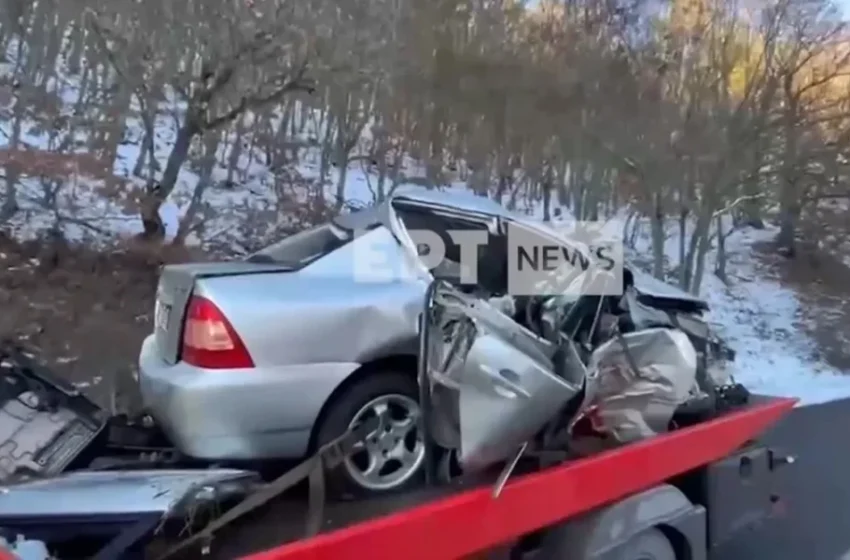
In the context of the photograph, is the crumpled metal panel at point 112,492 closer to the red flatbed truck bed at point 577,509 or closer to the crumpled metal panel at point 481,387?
the red flatbed truck bed at point 577,509

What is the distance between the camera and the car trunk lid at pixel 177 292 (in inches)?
154

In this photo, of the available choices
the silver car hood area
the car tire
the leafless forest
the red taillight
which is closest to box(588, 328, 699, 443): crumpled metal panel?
the silver car hood area

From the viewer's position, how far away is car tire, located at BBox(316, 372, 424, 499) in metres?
3.80

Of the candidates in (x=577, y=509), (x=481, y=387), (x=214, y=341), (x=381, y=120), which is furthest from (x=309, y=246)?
(x=381, y=120)

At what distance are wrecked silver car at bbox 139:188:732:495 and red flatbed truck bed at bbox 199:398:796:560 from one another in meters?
0.36

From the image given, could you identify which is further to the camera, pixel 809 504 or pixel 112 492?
pixel 809 504

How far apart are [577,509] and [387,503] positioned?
0.91 meters

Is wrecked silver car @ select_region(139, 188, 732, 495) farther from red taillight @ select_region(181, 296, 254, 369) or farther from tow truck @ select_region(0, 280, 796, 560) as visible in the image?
tow truck @ select_region(0, 280, 796, 560)

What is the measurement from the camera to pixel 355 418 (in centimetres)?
395

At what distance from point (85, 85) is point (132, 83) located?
1.56 feet

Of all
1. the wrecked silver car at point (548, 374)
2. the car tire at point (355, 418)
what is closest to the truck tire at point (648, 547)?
the wrecked silver car at point (548, 374)

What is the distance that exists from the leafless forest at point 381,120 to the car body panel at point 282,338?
4.90 meters

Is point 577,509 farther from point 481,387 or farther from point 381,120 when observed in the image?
point 381,120

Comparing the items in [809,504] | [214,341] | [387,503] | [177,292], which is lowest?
[809,504]
